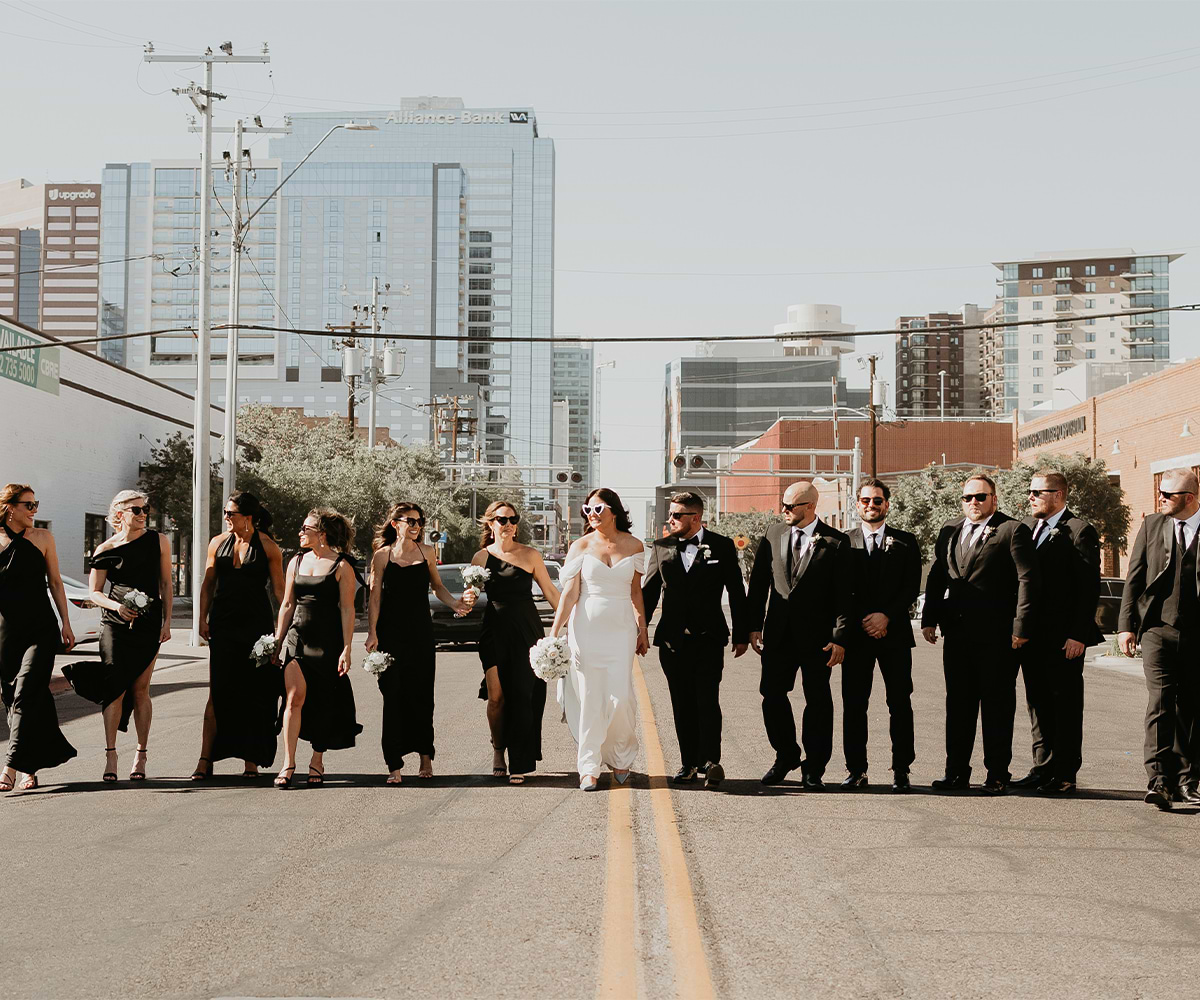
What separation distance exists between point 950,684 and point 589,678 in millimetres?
2493

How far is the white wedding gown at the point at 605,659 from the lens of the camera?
9.27m

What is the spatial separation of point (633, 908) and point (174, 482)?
3751 cm

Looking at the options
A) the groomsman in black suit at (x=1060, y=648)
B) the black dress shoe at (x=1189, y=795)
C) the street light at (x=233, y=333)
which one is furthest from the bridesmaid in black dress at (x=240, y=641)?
the street light at (x=233, y=333)

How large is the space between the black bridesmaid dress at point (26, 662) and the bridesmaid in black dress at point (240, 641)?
1036 mm

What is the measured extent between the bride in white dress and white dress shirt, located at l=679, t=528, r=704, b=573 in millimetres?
333

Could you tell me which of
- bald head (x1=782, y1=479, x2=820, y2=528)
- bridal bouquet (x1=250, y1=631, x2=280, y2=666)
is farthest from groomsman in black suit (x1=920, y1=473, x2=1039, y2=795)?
bridal bouquet (x1=250, y1=631, x2=280, y2=666)

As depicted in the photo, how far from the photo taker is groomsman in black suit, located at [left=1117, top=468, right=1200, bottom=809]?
8781 mm

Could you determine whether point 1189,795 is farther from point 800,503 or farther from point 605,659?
point 605,659

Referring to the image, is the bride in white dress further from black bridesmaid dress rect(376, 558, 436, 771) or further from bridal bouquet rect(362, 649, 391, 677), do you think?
bridal bouquet rect(362, 649, 391, 677)

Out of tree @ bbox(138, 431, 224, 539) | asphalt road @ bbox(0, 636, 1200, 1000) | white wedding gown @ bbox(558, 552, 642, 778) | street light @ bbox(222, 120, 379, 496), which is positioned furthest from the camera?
tree @ bbox(138, 431, 224, 539)

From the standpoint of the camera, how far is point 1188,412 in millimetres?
41938

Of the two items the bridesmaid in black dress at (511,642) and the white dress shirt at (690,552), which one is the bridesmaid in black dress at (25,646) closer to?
the bridesmaid in black dress at (511,642)

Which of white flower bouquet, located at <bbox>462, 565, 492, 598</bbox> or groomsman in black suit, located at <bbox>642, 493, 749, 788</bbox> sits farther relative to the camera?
white flower bouquet, located at <bbox>462, 565, 492, 598</bbox>

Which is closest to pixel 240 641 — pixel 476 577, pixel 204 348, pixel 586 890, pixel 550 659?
pixel 476 577
